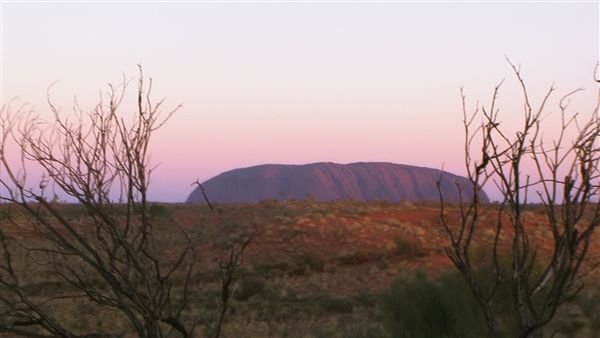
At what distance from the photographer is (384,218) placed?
49.2 metres

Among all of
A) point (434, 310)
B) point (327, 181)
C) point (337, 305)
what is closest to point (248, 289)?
point (337, 305)

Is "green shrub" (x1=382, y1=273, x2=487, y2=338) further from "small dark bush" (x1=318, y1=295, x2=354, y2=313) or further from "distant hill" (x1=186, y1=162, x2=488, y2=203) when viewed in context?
"distant hill" (x1=186, y1=162, x2=488, y2=203)

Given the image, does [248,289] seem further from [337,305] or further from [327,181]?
[327,181]

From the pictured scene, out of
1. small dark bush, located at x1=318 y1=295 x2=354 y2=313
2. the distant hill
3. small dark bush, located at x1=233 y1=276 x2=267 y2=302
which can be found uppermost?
the distant hill

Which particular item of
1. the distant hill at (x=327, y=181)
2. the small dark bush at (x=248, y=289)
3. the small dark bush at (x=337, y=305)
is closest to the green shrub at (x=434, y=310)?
the small dark bush at (x=337, y=305)

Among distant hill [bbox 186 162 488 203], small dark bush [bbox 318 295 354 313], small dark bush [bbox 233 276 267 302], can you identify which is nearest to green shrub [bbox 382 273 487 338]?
small dark bush [bbox 318 295 354 313]

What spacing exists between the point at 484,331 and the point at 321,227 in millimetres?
28845

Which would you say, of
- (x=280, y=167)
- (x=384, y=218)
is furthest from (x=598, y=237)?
(x=280, y=167)

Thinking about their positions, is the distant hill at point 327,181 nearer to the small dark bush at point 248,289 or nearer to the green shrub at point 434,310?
the small dark bush at point 248,289

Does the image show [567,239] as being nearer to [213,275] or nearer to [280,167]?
[213,275]

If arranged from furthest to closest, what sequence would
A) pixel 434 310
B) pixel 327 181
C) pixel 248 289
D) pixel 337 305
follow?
pixel 327 181 → pixel 248 289 → pixel 337 305 → pixel 434 310

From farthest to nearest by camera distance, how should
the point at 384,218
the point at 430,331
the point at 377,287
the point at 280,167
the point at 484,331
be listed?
1. the point at 280,167
2. the point at 384,218
3. the point at 377,287
4. the point at 430,331
5. the point at 484,331

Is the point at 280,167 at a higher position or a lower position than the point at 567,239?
higher

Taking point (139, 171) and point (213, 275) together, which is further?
point (213, 275)
